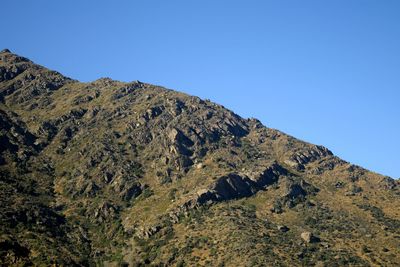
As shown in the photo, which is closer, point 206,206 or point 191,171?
point 206,206

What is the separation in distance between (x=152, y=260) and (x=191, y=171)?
5324 cm

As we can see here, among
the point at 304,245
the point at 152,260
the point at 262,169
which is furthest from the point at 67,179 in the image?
the point at 304,245

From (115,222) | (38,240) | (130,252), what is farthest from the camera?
(115,222)

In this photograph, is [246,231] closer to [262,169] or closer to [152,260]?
[152,260]

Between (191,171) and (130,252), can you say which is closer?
(130,252)

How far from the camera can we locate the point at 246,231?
155 meters

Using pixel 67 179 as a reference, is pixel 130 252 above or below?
below

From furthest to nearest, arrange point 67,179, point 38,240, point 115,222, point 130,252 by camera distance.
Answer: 1. point 67,179
2. point 115,222
3. point 130,252
4. point 38,240

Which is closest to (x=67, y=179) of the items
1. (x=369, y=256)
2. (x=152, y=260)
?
(x=152, y=260)

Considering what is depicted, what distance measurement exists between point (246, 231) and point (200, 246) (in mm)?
15960

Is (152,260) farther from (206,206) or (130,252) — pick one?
(206,206)

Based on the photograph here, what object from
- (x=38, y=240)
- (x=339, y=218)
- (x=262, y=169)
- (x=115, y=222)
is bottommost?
(x=38, y=240)

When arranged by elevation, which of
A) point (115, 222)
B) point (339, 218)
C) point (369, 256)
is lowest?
point (115, 222)

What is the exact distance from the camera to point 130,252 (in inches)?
6088
